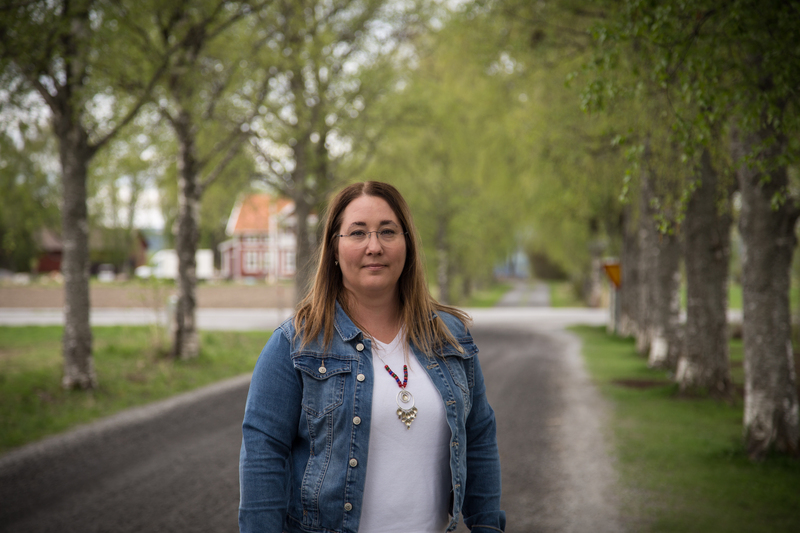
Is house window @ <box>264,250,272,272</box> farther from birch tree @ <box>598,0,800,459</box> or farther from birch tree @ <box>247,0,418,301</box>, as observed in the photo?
birch tree @ <box>598,0,800,459</box>

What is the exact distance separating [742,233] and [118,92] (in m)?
9.74

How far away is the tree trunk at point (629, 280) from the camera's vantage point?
789 inches

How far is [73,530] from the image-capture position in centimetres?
509

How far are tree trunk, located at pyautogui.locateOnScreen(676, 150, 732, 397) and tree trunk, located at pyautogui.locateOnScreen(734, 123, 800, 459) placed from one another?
3245 mm

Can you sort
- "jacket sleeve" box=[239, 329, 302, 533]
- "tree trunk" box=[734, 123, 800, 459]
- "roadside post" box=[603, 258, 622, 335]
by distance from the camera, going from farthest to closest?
"roadside post" box=[603, 258, 622, 335]
"tree trunk" box=[734, 123, 800, 459]
"jacket sleeve" box=[239, 329, 302, 533]

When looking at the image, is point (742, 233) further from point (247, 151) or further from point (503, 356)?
point (247, 151)

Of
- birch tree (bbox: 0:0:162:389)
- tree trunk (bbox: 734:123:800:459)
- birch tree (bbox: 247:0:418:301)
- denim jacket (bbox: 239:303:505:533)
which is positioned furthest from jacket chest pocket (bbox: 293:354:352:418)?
birch tree (bbox: 247:0:418:301)

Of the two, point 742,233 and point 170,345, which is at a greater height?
point 742,233

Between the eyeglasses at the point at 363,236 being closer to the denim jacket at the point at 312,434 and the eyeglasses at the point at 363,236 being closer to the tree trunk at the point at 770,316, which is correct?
the denim jacket at the point at 312,434

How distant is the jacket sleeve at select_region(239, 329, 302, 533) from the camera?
1.93 metres

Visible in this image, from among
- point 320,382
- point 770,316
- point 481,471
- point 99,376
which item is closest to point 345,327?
point 320,382

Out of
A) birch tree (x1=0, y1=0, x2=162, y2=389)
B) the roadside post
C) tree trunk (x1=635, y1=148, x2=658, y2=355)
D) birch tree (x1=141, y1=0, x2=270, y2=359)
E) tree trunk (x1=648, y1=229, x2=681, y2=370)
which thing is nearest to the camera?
birch tree (x1=0, y1=0, x2=162, y2=389)

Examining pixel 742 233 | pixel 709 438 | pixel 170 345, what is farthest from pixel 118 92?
pixel 709 438

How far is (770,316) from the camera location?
22.0 ft
